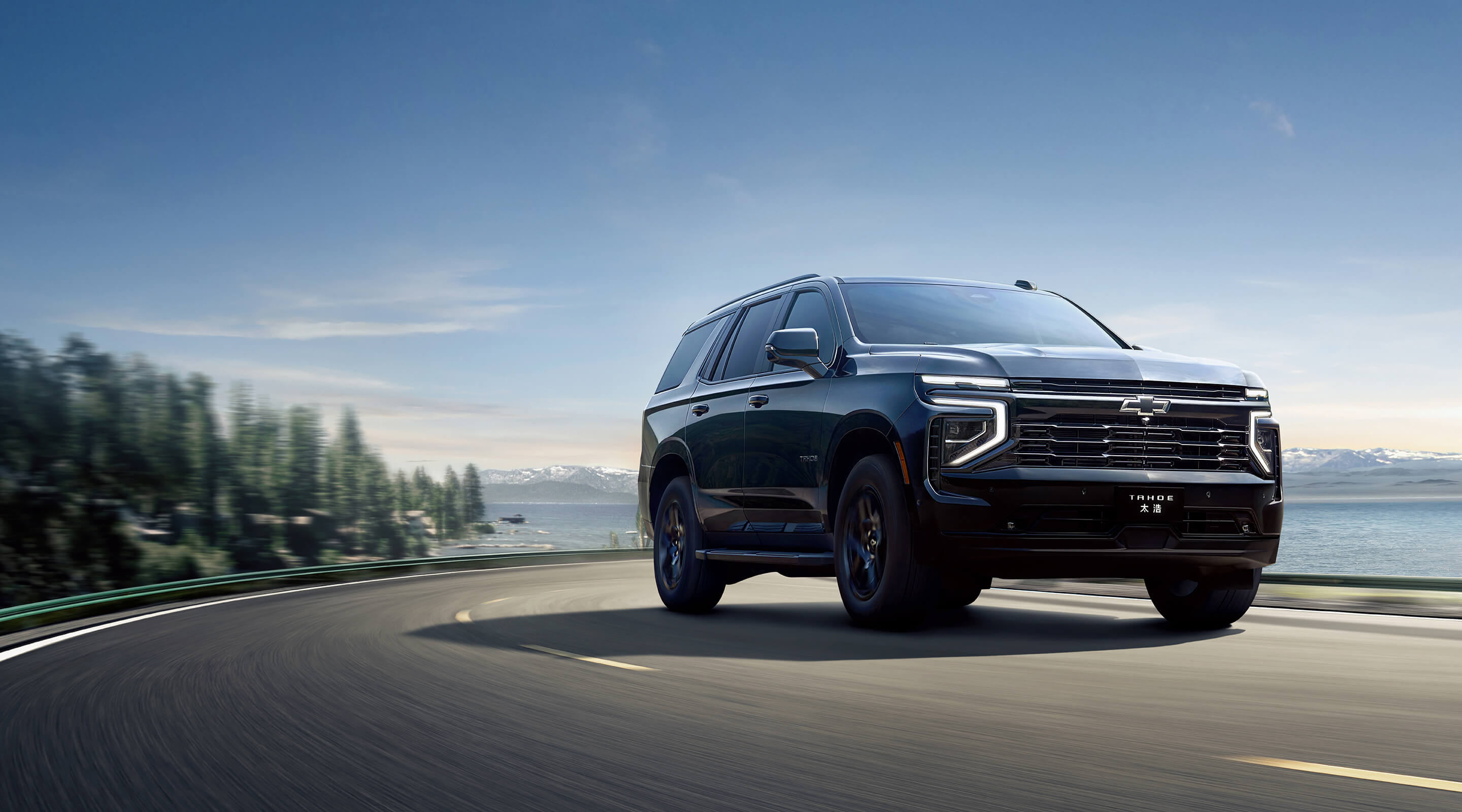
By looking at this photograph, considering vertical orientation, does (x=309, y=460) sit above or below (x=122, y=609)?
above

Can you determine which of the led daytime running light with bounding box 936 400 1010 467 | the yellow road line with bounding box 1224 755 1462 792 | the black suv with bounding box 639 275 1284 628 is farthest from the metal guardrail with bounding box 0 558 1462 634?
the yellow road line with bounding box 1224 755 1462 792

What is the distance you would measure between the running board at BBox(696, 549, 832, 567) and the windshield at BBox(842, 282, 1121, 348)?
1.59 metres

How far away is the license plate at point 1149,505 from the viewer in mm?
7309

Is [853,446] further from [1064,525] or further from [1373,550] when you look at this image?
[1373,550]

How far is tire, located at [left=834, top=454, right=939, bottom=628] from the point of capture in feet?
25.3

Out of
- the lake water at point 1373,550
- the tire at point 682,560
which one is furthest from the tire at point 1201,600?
the lake water at point 1373,550

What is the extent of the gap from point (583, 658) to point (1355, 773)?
4557 mm

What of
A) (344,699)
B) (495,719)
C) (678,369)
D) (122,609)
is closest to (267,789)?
(495,719)

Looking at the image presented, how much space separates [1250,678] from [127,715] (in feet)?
18.0

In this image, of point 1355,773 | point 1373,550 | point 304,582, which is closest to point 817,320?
point 1355,773

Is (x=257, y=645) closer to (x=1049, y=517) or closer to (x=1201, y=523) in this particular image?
(x=1049, y=517)

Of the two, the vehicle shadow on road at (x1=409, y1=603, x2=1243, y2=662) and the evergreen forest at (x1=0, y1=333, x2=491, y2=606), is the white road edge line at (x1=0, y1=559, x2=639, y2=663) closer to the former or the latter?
the vehicle shadow on road at (x1=409, y1=603, x2=1243, y2=662)

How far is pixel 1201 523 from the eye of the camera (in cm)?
749

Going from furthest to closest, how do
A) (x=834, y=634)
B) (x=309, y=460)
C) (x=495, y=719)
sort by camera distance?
1. (x=309, y=460)
2. (x=834, y=634)
3. (x=495, y=719)
